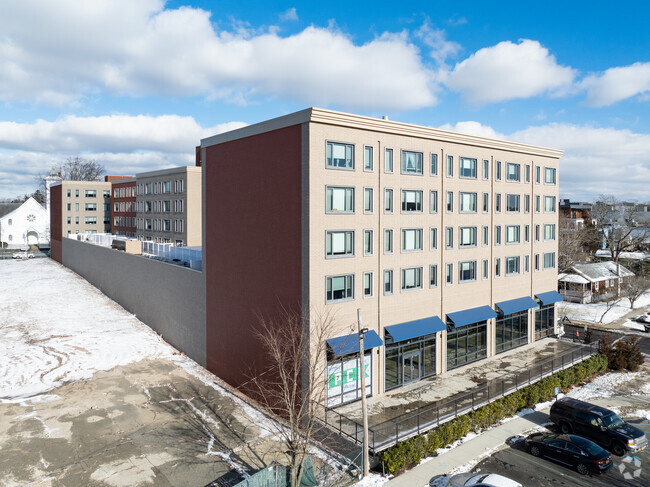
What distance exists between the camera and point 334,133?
2417 centimetres

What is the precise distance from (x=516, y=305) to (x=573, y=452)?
54.5ft

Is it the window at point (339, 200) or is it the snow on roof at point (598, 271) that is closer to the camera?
the window at point (339, 200)

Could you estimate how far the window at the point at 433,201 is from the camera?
29422 mm

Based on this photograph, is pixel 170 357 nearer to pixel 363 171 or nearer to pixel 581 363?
pixel 363 171

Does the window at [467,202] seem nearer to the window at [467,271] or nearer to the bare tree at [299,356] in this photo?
the window at [467,271]

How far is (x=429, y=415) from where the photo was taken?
23.6 m

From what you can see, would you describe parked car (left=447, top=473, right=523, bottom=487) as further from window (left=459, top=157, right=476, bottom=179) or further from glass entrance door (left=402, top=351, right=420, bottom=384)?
window (left=459, top=157, right=476, bottom=179)

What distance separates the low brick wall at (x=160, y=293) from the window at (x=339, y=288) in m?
12.2

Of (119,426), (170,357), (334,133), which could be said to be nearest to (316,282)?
(334,133)

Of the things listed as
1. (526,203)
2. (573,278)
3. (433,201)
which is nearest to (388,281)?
(433,201)

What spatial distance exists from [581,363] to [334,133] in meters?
22.6

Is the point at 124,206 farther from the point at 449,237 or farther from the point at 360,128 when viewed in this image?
the point at 360,128

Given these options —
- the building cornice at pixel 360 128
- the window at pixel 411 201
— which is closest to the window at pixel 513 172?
the building cornice at pixel 360 128

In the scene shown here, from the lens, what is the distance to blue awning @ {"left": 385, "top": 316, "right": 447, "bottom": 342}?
26.9 meters
